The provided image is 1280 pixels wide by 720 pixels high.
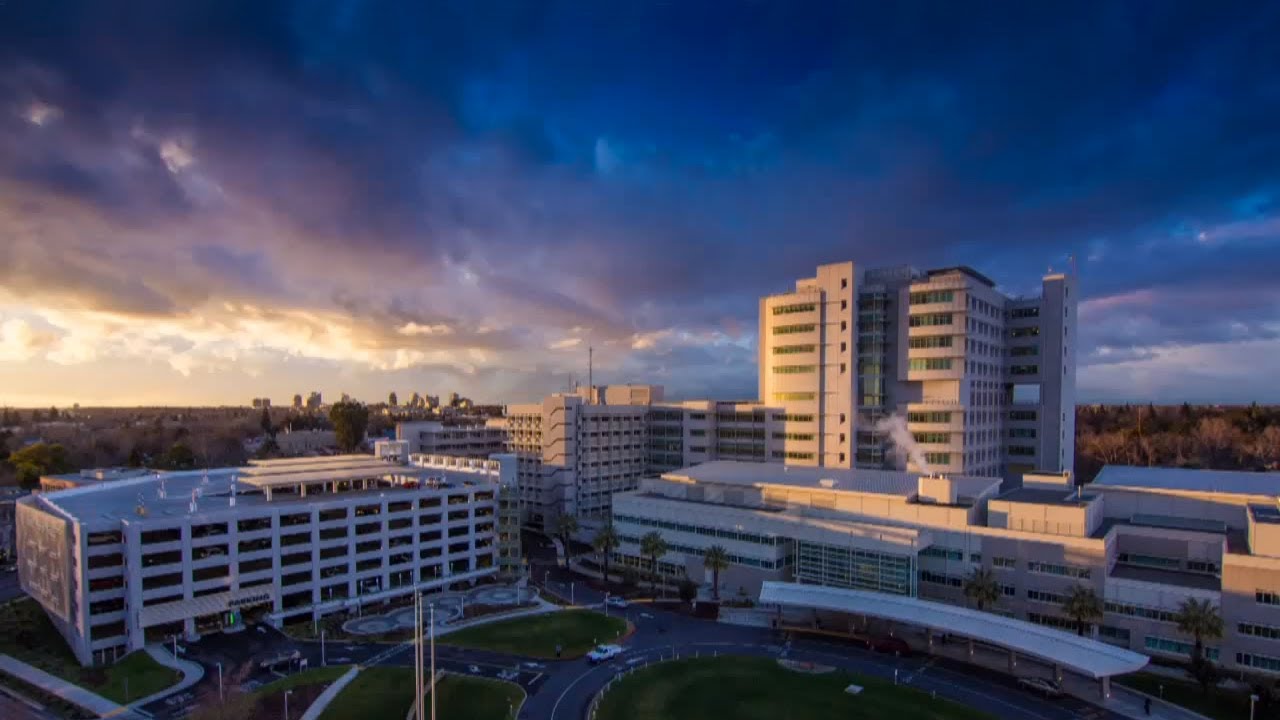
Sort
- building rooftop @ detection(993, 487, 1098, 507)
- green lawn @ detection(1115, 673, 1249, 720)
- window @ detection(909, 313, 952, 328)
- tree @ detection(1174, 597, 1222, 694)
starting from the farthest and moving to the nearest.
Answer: window @ detection(909, 313, 952, 328) → building rooftop @ detection(993, 487, 1098, 507) → tree @ detection(1174, 597, 1222, 694) → green lawn @ detection(1115, 673, 1249, 720)

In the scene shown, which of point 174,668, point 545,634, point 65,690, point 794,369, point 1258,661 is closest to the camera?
point 1258,661

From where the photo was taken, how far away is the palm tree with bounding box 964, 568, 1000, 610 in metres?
71.4

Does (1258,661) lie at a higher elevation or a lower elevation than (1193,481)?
lower

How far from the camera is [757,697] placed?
195 feet

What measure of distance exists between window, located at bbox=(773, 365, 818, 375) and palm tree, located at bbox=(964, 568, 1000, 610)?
55.7 metres

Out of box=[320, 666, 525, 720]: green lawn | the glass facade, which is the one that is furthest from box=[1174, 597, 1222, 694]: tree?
box=[320, 666, 525, 720]: green lawn

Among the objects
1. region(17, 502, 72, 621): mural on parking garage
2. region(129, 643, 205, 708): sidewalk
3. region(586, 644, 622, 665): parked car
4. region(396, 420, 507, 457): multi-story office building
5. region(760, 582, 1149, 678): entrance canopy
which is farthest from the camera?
region(396, 420, 507, 457): multi-story office building

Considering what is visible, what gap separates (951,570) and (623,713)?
4450cm

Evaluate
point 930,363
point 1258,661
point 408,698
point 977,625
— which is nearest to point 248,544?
point 408,698

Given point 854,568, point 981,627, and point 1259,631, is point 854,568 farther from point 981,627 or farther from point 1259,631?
point 1259,631

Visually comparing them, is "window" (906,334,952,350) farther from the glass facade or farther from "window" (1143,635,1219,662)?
"window" (1143,635,1219,662)

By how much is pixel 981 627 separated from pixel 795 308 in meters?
72.8

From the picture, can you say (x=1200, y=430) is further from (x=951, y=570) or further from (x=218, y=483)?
(x=218, y=483)

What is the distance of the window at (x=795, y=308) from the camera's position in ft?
414
